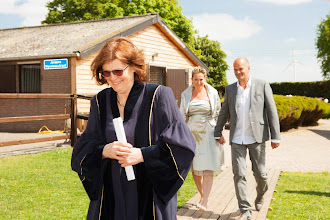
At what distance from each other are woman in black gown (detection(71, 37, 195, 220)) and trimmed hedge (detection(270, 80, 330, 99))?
113ft

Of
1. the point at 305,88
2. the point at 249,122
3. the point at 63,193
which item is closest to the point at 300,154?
the point at 249,122

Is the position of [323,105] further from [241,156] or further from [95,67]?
[95,67]

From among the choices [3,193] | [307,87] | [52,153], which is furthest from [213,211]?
[307,87]

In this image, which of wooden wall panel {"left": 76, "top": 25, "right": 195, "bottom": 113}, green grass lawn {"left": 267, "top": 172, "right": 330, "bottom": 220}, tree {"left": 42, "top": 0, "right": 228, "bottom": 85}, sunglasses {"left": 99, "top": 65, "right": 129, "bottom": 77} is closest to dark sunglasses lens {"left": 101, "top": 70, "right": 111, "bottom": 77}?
sunglasses {"left": 99, "top": 65, "right": 129, "bottom": 77}

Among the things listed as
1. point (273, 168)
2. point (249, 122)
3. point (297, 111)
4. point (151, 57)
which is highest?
point (151, 57)

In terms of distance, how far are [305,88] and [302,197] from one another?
101ft

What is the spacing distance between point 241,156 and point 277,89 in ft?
112

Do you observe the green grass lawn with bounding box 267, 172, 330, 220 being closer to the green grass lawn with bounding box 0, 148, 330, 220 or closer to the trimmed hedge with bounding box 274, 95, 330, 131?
the green grass lawn with bounding box 0, 148, 330, 220

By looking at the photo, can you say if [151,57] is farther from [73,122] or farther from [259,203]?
[259,203]

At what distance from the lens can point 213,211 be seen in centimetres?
583

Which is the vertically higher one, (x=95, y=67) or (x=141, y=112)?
(x=95, y=67)

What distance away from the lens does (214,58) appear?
54.6 metres

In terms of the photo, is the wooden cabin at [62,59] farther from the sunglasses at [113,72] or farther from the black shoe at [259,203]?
the sunglasses at [113,72]

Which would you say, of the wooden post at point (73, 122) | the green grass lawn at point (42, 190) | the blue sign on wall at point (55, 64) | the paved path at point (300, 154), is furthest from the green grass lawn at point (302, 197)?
the blue sign on wall at point (55, 64)
